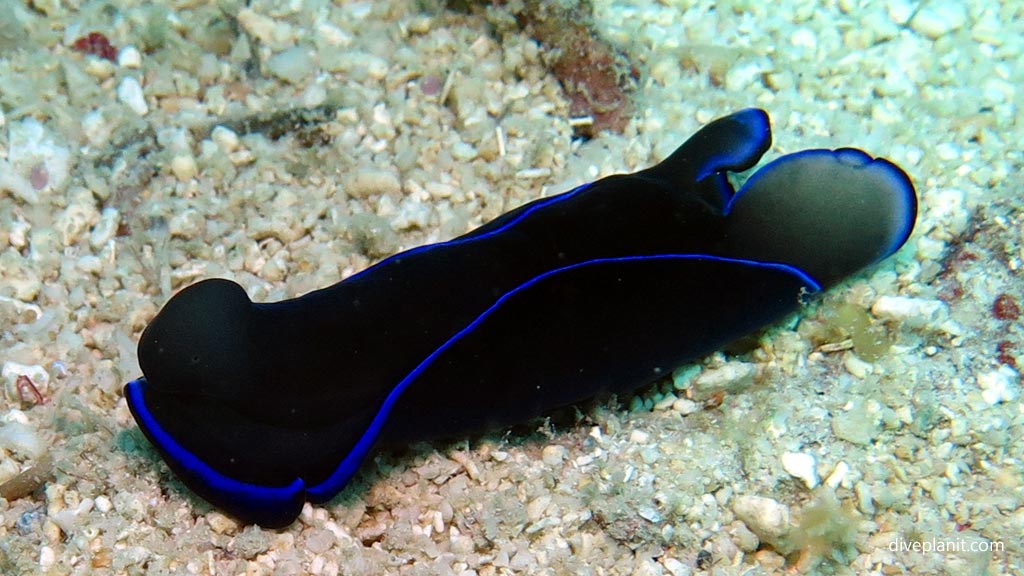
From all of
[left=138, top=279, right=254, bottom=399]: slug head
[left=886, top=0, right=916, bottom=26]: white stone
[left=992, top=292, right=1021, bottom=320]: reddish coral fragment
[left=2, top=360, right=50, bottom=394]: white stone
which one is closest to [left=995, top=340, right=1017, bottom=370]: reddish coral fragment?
[left=992, top=292, right=1021, bottom=320]: reddish coral fragment

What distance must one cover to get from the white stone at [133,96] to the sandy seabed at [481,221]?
0.01 m

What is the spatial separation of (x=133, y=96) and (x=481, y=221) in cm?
216

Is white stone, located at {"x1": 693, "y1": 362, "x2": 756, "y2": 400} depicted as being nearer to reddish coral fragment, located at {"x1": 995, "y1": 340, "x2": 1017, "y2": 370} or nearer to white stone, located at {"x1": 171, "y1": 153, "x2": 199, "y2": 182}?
reddish coral fragment, located at {"x1": 995, "y1": 340, "x2": 1017, "y2": 370}

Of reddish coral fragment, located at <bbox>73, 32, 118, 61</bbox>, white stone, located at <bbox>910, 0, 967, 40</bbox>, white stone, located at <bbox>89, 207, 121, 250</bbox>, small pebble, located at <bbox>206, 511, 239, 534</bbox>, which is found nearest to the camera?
small pebble, located at <bbox>206, 511, 239, 534</bbox>

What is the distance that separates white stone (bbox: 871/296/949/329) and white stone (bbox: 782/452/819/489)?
849 millimetres

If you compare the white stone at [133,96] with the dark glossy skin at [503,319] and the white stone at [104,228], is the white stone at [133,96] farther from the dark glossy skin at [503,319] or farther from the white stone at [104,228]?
the dark glossy skin at [503,319]

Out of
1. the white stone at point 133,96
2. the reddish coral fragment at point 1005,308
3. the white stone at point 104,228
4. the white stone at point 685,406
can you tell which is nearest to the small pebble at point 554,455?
the white stone at point 685,406

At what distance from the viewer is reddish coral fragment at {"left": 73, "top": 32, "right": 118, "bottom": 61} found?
4.62m

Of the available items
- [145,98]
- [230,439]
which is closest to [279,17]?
[145,98]

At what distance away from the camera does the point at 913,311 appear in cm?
358

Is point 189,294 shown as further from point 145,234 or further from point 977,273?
point 977,273

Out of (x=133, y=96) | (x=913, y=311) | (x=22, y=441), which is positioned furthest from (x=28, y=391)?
(x=913, y=311)

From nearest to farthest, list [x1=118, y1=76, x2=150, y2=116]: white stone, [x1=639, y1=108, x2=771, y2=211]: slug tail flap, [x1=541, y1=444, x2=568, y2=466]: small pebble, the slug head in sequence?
1. the slug head
2. [x1=541, y1=444, x2=568, y2=466]: small pebble
3. [x1=639, y1=108, x2=771, y2=211]: slug tail flap
4. [x1=118, y1=76, x2=150, y2=116]: white stone

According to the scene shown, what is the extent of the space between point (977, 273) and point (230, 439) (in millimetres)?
3493
